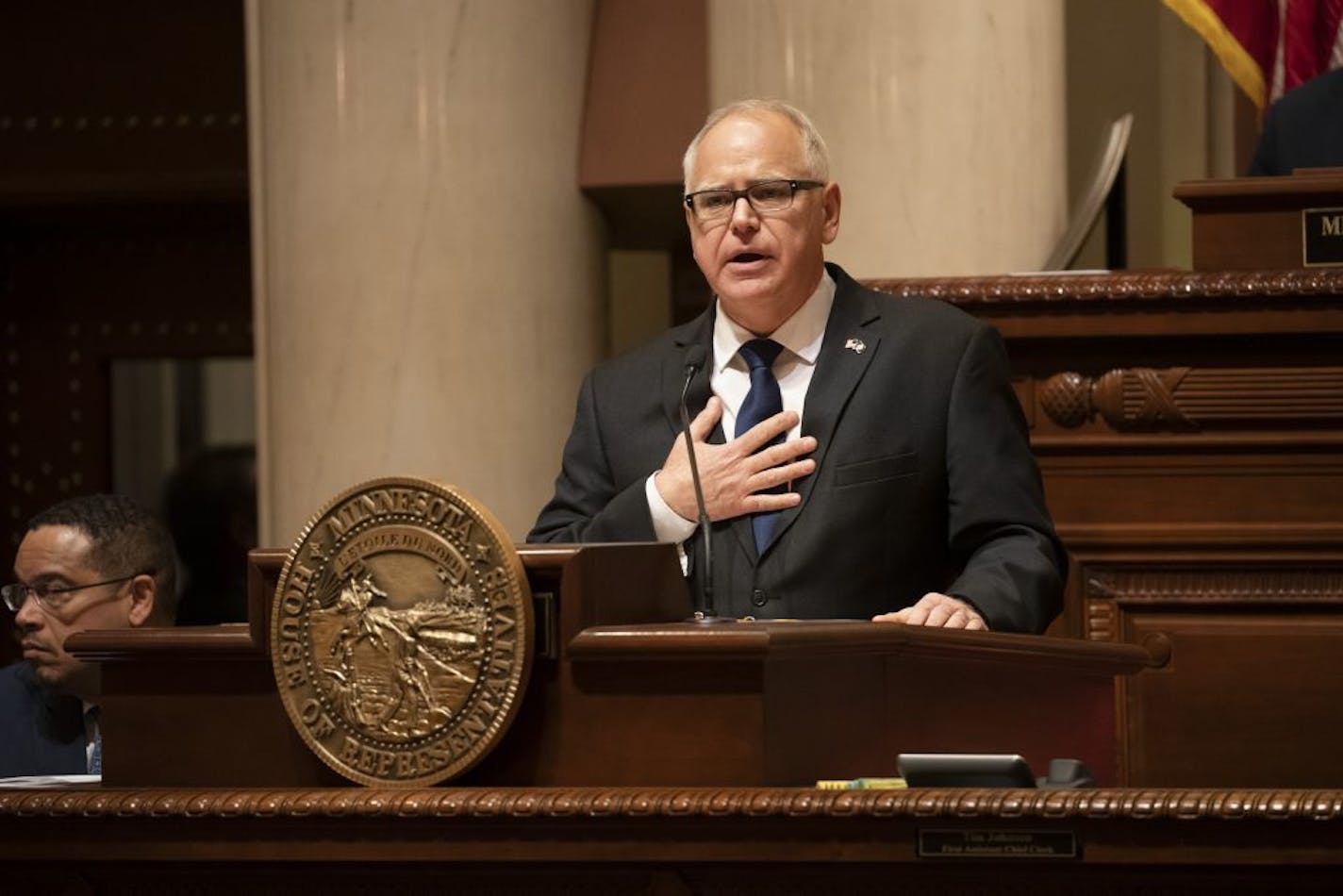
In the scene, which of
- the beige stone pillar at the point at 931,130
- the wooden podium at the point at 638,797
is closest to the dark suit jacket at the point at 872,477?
the wooden podium at the point at 638,797

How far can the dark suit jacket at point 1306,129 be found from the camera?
204 inches

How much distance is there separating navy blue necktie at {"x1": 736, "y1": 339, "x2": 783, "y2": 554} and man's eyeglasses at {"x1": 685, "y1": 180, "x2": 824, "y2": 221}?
20 cm

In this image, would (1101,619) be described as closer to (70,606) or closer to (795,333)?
(795,333)

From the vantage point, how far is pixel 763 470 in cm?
324

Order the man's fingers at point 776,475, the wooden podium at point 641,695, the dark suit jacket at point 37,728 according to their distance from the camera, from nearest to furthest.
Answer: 1. the wooden podium at point 641,695
2. the man's fingers at point 776,475
3. the dark suit jacket at point 37,728

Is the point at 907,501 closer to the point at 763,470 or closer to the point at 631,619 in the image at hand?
the point at 763,470

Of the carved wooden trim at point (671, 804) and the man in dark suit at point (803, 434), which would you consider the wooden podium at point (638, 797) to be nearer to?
the carved wooden trim at point (671, 804)

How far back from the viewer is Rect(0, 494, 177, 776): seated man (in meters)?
4.20

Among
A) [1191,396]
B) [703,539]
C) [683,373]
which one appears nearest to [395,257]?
[1191,396]

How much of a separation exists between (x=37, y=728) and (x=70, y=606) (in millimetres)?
251

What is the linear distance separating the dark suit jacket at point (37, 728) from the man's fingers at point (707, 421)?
1419 mm

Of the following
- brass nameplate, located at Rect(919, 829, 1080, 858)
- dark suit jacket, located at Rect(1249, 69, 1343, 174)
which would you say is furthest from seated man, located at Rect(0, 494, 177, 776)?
dark suit jacket, located at Rect(1249, 69, 1343, 174)

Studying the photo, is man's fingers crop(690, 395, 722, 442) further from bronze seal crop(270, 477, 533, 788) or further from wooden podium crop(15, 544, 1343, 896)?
bronze seal crop(270, 477, 533, 788)

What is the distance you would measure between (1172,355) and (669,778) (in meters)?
2.31
